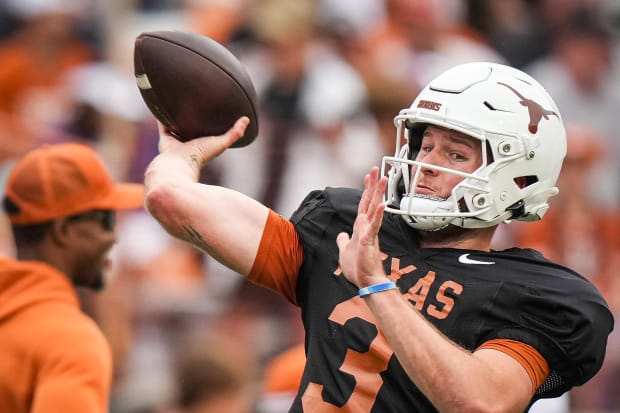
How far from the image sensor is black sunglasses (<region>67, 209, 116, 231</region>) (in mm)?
4172

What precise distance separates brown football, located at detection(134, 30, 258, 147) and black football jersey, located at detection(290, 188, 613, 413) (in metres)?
0.44

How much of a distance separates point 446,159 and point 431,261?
0.28 meters

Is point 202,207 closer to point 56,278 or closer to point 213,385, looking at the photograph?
point 56,278

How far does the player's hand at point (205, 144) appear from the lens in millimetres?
3148

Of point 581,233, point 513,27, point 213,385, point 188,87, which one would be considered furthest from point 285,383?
point 513,27

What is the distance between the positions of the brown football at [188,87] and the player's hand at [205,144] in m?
0.02

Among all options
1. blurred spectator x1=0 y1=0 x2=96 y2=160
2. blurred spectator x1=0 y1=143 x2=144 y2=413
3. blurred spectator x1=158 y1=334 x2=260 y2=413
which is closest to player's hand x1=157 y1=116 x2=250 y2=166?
blurred spectator x1=0 y1=143 x2=144 y2=413

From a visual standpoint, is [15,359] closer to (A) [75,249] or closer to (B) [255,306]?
(A) [75,249]

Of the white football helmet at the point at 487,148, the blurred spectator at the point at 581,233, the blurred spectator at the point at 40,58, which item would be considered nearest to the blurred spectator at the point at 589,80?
the blurred spectator at the point at 581,233

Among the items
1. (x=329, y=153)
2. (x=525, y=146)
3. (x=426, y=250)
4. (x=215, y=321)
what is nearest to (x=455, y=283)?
(x=426, y=250)

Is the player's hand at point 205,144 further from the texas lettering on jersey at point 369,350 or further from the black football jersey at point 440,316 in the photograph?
the texas lettering on jersey at point 369,350

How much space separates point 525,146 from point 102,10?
5.18m

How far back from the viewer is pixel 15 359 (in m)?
3.63

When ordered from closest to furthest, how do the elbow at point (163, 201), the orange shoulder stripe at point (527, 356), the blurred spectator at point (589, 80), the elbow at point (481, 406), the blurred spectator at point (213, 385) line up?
the elbow at point (481, 406), the orange shoulder stripe at point (527, 356), the elbow at point (163, 201), the blurred spectator at point (213, 385), the blurred spectator at point (589, 80)
